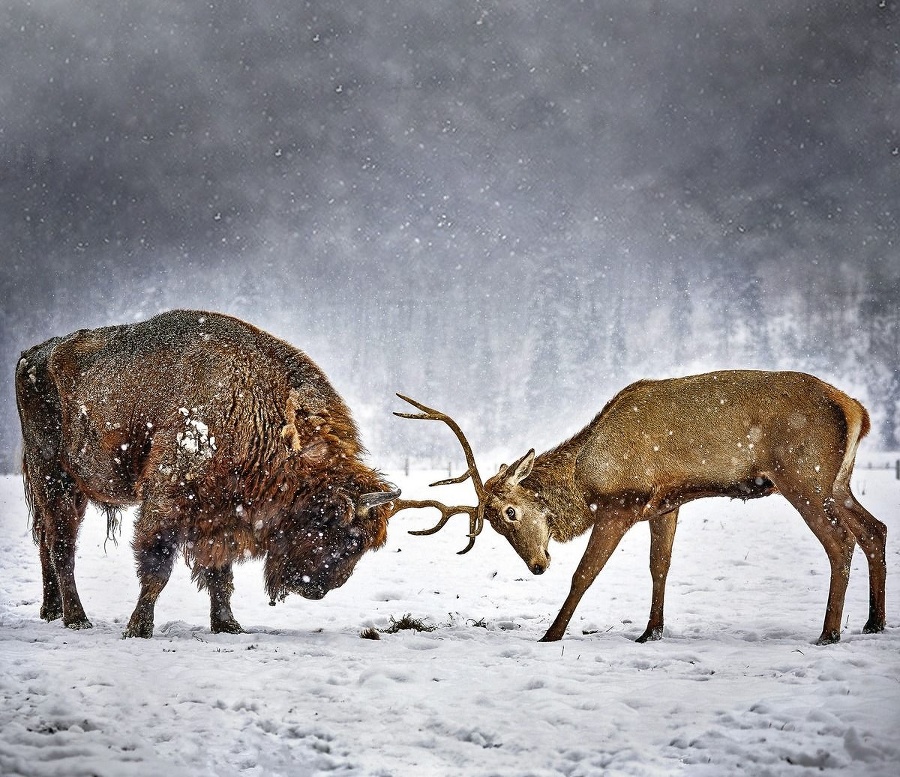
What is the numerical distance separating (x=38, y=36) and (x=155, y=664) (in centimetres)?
694

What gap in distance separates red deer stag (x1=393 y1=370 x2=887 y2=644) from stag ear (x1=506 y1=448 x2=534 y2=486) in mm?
11

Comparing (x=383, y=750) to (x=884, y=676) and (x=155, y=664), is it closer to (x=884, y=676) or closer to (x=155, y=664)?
(x=155, y=664)

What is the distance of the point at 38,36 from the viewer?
304 inches

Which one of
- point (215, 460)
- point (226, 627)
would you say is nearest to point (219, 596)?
point (226, 627)

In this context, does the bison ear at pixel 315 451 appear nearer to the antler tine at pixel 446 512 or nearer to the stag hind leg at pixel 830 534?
the antler tine at pixel 446 512

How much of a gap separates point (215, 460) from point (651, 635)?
3656mm

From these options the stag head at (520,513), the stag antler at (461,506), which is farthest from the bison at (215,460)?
the stag head at (520,513)

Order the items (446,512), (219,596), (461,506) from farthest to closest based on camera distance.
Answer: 1. (446,512)
2. (461,506)
3. (219,596)

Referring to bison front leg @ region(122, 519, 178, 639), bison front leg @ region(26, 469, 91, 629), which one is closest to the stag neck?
bison front leg @ region(122, 519, 178, 639)

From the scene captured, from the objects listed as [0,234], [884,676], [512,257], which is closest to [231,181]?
[0,234]

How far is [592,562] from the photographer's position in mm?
5629

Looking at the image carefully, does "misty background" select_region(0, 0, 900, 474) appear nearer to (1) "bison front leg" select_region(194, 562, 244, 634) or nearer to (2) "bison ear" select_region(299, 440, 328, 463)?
(2) "bison ear" select_region(299, 440, 328, 463)

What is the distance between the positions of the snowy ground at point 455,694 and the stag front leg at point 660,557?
0.20m

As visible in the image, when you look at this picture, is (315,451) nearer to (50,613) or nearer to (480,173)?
(50,613)
